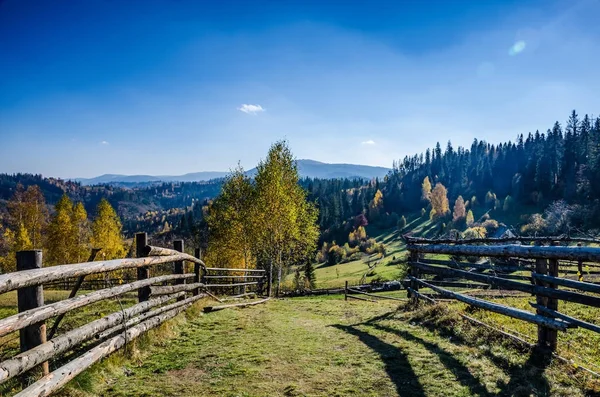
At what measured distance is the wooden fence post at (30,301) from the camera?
467 centimetres

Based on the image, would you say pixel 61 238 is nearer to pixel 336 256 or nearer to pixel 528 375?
pixel 528 375

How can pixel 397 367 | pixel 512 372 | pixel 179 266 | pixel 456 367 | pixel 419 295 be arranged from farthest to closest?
pixel 419 295, pixel 179 266, pixel 397 367, pixel 456 367, pixel 512 372

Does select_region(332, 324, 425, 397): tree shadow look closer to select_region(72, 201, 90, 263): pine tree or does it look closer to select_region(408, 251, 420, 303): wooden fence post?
select_region(408, 251, 420, 303): wooden fence post

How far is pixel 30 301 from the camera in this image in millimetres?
4781

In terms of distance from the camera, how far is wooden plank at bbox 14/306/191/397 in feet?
14.3

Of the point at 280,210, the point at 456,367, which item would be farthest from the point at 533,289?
the point at 280,210

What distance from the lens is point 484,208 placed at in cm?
Answer: 13638

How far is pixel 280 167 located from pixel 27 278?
2651 cm

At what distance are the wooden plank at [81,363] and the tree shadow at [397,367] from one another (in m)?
4.69

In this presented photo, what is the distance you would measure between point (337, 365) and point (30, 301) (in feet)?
16.1

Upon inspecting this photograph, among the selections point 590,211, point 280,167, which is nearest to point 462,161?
point 590,211

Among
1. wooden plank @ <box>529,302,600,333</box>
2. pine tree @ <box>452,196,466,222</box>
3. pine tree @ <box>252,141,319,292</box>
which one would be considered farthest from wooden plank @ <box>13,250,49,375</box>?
pine tree @ <box>452,196,466,222</box>

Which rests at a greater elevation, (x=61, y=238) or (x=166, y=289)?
(x=166, y=289)

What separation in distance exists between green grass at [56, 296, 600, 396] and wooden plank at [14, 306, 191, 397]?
220 mm
